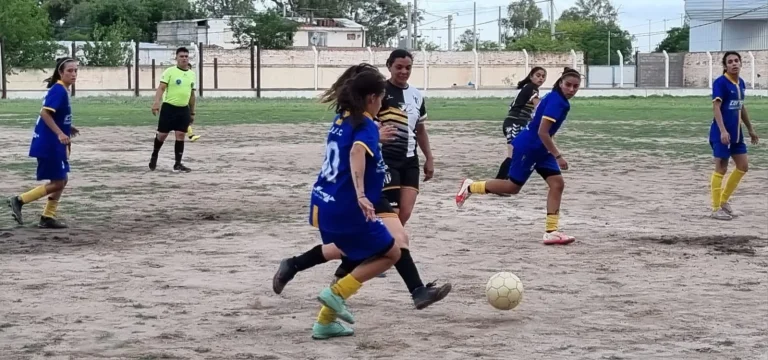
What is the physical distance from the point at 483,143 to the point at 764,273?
1399 centimetres

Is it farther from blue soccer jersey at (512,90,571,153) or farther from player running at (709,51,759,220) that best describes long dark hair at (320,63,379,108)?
player running at (709,51,759,220)

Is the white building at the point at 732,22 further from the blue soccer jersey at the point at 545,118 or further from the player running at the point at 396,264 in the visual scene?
the player running at the point at 396,264

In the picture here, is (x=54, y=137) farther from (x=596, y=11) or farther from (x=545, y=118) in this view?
(x=596, y=11)

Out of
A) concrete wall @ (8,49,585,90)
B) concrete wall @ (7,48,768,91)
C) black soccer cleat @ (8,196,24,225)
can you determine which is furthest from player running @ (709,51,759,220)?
concrete wall @ (7,48,768,91)

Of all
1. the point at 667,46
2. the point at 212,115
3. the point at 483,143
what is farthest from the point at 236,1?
the point at 483,143

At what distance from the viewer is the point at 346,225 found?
20.9 ft

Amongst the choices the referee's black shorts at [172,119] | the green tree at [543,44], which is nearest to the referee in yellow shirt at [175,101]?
the referee's black shorts at [172,119]

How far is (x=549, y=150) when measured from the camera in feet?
32.7

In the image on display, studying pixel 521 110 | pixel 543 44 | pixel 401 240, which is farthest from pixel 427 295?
pixel 543 44

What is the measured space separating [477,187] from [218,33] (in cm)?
8344

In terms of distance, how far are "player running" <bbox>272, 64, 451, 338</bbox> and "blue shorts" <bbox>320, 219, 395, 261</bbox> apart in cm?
27

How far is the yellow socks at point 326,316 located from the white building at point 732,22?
76.6 metres

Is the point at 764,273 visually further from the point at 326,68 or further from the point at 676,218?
the point at 326,68

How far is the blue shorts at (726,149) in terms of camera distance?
486 inches
